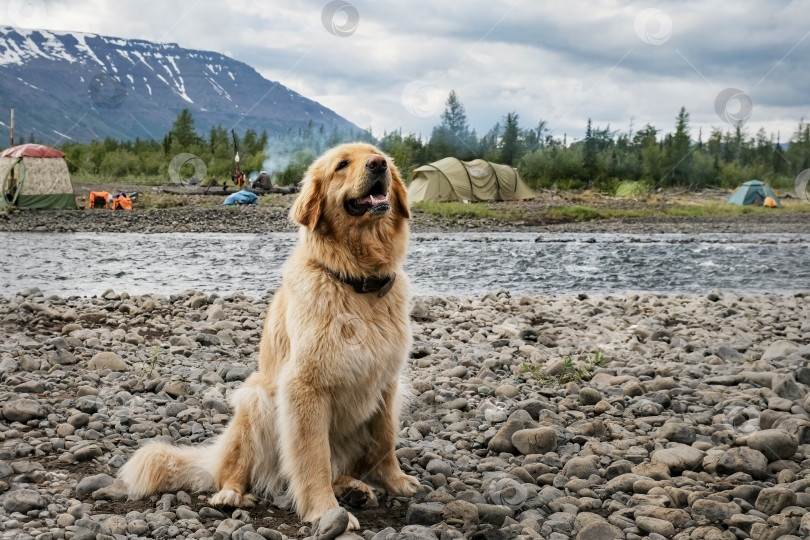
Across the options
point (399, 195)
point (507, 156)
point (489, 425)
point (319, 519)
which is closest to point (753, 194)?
point (507, 156)

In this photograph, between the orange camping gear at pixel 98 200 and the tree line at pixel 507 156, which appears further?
the tree line at pixel 507 156

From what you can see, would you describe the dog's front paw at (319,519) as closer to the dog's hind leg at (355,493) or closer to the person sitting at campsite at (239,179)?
the dog's hind leg at (355,493)

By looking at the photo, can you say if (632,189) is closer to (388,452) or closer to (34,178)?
(34,178)

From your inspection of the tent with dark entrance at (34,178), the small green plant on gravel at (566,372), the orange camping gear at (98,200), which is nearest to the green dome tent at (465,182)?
the orange camping gear at (98,200)

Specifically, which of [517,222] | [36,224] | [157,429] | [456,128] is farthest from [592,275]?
[456,128]

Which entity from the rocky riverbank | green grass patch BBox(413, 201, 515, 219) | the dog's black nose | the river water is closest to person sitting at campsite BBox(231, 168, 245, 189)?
green grass patch BBox(413, 201, 515, 219)

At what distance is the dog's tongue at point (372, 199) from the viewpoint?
348 centimetres

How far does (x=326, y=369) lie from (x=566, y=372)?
10.1ft

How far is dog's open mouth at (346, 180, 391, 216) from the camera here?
347cm

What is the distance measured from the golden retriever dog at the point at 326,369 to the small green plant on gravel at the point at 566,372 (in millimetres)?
2259

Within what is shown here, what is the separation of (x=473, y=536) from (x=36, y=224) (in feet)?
71.0

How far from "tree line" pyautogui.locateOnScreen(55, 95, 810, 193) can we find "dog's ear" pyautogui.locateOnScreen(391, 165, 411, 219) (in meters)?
30.7

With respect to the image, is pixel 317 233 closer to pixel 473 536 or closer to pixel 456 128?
pixel 473 536

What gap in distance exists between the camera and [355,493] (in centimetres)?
362
